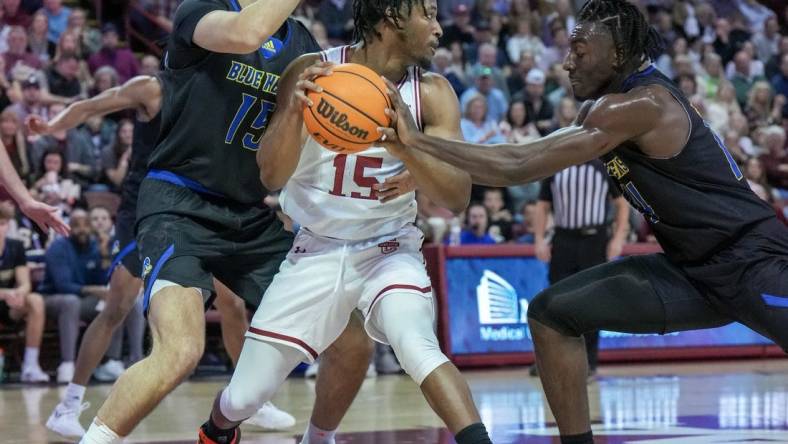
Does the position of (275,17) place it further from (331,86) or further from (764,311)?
(764,311)

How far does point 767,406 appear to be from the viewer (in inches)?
300

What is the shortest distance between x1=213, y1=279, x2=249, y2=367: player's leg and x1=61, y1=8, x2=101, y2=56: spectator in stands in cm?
760

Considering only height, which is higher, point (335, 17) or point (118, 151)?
point (335, 17)

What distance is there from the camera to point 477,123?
13633 millimetres

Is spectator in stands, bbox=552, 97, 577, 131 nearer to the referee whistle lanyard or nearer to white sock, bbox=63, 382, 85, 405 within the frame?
white sock, bbox=63, 382, 85, 405

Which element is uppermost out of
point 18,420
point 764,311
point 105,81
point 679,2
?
point 679,2

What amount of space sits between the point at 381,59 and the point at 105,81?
8.20 metres

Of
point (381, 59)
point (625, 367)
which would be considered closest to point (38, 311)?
point (625, 367)

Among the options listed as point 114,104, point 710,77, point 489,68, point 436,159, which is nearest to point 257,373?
point 436,159

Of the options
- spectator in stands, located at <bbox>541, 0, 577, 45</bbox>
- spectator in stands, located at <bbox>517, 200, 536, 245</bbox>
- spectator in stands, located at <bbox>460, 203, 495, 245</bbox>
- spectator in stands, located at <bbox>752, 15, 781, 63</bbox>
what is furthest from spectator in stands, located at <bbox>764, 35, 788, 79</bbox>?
spectator in stands, located at <bbox>460, 203, 495, 245</bbox>

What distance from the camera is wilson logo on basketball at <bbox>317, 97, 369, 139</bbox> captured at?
4086mm

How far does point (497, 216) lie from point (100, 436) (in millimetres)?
8157

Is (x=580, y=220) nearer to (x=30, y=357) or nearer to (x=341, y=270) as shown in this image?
(x=30, y=357)

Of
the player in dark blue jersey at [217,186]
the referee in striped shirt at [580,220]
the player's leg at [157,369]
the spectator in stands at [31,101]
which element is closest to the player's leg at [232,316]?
the player in dark blue jersey at [217,186]
